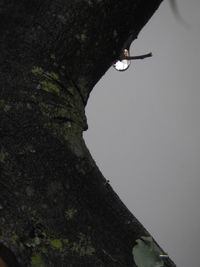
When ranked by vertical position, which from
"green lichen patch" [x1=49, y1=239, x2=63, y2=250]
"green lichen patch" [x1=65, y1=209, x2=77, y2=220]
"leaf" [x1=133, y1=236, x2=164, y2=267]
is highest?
"green lichen patch" [x1=65, y1=209, x2=77, y2=220]

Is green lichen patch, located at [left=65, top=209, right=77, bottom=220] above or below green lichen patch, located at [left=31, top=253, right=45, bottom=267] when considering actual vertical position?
above

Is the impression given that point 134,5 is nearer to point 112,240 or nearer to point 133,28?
point 133,28

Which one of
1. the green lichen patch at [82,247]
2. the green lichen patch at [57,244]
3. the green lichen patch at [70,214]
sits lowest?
the green lichen patch at [82,247]

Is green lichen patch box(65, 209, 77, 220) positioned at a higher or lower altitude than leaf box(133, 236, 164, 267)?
higher

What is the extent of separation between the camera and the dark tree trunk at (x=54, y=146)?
0.20m

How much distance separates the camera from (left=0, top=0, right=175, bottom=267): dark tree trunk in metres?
0.20

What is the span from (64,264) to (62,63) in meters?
0.12

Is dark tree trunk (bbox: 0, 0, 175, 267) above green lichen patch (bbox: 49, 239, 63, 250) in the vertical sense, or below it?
above

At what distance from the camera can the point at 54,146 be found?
0.22m

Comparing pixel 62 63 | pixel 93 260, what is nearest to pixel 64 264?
pixel 93 260

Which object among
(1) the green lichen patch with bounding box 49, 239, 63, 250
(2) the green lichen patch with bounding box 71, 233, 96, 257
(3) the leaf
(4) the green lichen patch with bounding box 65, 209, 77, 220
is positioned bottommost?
(3) the leaf

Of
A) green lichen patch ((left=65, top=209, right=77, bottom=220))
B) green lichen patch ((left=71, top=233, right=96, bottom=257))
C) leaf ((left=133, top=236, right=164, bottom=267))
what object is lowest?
leaf ((left=133, top=236, right=164, bottom=267))

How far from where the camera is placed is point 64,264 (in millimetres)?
201

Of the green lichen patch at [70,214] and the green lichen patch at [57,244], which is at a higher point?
the green lichen patch at [70,214]
